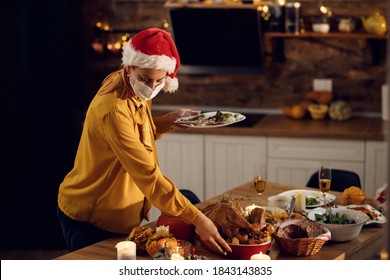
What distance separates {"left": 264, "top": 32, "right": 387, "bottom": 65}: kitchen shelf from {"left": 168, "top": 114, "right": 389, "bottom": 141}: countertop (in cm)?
44

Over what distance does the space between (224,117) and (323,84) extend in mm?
2073

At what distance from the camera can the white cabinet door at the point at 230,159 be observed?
5004 mm

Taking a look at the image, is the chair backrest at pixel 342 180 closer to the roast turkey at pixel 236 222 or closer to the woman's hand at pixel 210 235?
the roast turkey at pixel 236 222

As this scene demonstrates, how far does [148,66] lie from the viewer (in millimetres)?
2914

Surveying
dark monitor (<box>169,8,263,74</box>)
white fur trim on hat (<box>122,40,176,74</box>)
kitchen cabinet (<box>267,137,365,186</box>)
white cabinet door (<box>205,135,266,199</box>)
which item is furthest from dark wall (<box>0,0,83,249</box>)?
white fur trim on hat (<box>122,40,176,74</box>)

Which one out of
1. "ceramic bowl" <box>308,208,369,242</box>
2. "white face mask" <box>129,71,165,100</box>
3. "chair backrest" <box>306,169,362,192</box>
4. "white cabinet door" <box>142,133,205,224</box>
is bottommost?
"white cabinet door" <box>142,133,205,224</box>

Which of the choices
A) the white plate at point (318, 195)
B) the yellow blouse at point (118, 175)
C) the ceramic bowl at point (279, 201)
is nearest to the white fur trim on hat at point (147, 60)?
the yellow blouse at point (118, 175)

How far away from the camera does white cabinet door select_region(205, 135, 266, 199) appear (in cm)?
500

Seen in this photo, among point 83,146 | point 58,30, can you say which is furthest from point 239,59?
point 83,146

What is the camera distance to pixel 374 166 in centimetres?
482

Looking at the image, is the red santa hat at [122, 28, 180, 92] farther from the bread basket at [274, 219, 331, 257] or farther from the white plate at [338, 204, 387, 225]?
the white plate at [338, 204, 387, 225]

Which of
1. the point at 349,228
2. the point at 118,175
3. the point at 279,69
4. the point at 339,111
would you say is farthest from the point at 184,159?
the point at 349,228
